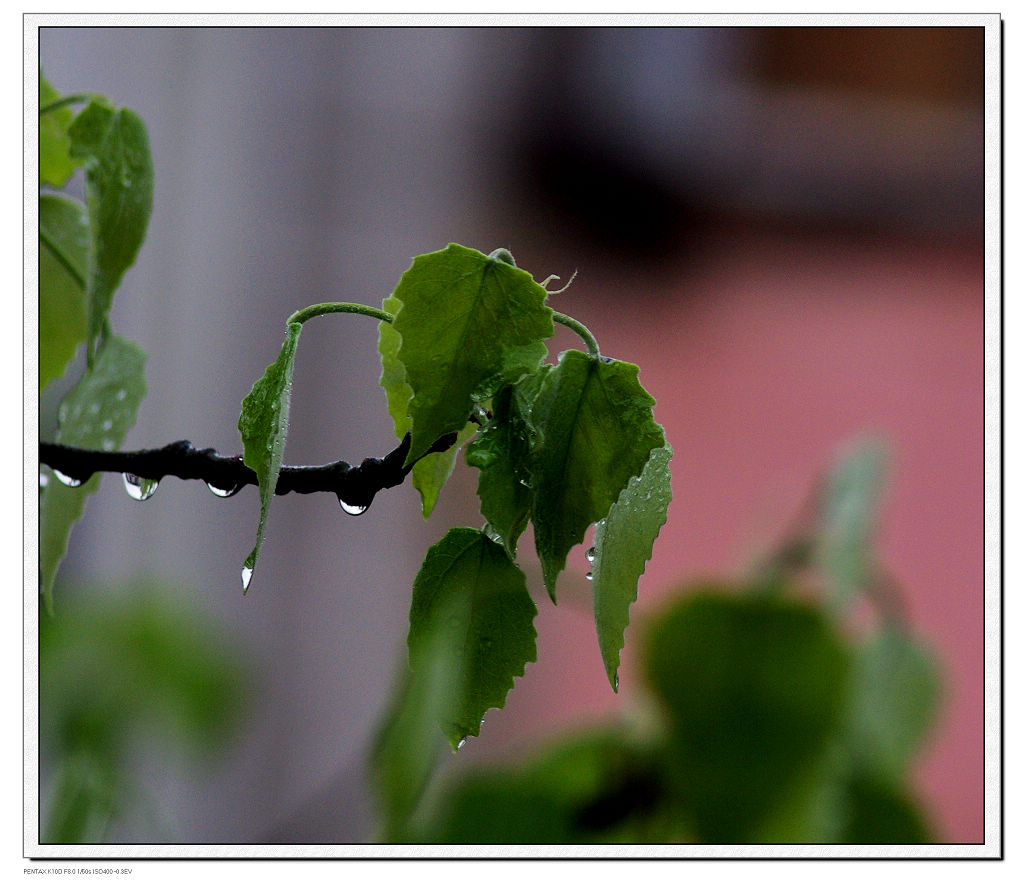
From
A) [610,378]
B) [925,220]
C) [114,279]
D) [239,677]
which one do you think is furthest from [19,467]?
[925,220]

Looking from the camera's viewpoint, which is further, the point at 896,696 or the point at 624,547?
the point at 896,696

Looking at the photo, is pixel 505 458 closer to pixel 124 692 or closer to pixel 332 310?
pixel 332 310

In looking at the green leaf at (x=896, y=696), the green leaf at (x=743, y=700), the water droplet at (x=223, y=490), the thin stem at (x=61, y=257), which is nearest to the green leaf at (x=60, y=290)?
the thin stem at (x=61, y=257)

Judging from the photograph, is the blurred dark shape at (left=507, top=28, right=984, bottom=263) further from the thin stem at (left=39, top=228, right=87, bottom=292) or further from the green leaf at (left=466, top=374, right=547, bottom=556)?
the green leaf at (left=466, top=374, right=547, bottom=556)

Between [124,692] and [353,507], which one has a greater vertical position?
[353,507]

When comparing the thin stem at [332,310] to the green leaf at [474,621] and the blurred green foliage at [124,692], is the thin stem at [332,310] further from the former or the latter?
the blurred green foliage at [124,692]

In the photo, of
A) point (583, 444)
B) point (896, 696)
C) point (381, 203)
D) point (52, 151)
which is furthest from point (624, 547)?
point (381, 203)
